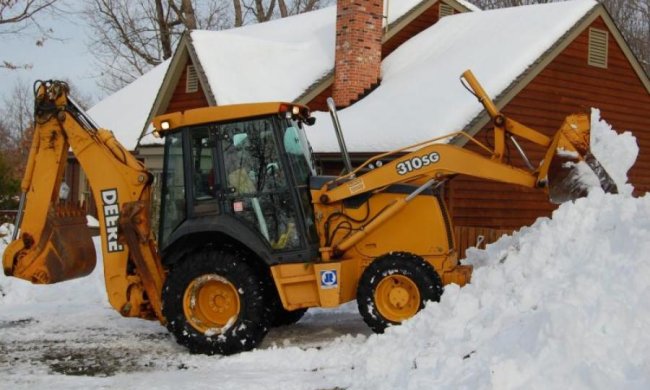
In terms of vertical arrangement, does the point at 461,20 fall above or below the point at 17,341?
above

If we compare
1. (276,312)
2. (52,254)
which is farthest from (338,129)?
(52,254)

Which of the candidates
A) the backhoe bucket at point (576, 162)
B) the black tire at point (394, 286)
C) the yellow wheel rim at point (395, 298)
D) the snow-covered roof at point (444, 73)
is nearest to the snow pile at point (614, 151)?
the backhoe bucket at point (576, 162)

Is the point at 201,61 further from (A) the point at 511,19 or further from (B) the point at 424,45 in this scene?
(A) the point at 511,19

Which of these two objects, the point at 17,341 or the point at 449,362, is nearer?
the point at 449,362

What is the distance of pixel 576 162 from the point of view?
25.9 feet

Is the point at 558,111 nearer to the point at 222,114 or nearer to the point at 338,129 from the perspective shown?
the point at 338,129

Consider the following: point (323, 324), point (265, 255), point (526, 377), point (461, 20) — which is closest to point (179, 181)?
point (265, 255)

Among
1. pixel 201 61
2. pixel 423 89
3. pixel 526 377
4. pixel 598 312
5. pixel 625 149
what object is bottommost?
pixel 526 377

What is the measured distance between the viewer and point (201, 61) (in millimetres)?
19359

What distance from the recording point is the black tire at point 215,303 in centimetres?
795

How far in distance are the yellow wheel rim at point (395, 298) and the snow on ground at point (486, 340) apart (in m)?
0.41

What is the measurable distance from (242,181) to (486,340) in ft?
10.5

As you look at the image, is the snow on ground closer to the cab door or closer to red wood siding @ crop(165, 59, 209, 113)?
the cab door

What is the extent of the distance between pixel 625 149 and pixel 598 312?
2.92 metres
